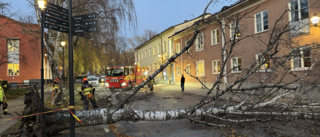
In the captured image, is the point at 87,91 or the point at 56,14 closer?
the point at 56,14

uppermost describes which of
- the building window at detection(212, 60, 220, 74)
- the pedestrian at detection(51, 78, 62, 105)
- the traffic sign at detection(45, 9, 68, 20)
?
the traffic sign at detection(45, 9, 68, 20)

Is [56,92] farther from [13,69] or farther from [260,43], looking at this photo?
[13,69]

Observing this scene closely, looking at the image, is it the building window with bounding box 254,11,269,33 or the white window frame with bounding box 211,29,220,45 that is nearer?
the building window with bounding box 254,11,269,33

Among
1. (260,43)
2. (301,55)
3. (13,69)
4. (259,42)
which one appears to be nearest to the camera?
(301,55)

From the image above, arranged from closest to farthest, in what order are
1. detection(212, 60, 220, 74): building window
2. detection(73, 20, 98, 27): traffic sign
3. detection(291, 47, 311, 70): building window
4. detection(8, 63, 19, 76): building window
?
detection(73, 20, 98, 27): traffic sign, detection(291, 47, 311, 70): building window, detection(212, 60, 220, 74): building window, detection(8, 63, 19, 76): building window

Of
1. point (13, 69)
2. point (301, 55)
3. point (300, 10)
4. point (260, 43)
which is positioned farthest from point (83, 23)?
point (13, 69)

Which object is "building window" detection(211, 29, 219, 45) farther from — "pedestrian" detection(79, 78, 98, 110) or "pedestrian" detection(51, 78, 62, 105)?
"pedestrian" detection(51, 78, 62, 105)

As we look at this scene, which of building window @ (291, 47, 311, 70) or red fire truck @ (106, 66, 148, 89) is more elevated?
building window @ (291, 47, 311, 70)

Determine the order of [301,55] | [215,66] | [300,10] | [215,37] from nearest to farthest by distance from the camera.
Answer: [301,55]
[300,10]
[215,37]
[215,66]

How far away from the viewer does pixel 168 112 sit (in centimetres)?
465

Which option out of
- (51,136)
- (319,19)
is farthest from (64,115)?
(319,19)

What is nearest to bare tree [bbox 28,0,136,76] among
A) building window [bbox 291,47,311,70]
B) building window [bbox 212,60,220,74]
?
building window [bbox 291,47,311,70]

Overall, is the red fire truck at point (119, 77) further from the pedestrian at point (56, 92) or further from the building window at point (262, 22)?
the building window at point (262, 22)

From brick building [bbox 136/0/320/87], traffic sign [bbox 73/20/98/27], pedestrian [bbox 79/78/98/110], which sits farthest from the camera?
pedestrian [bbox 79/78/98/110]
